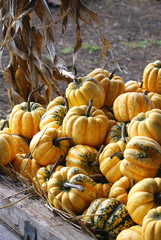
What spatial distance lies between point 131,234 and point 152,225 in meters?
0.14

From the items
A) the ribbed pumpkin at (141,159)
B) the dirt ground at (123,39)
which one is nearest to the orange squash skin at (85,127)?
the ribbed pumpkin at (141,159)

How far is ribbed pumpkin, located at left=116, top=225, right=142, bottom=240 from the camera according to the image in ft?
4.94

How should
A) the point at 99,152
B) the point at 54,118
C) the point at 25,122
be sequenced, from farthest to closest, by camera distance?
the point at 25,122, the point at 54,118, the point at 99,152

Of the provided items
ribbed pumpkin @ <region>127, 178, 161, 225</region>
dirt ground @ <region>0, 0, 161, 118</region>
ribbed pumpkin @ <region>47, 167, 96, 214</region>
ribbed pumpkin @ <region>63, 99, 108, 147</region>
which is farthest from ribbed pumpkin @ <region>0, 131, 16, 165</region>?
dirt ground @ <region>0, 0, 161, 118</region>

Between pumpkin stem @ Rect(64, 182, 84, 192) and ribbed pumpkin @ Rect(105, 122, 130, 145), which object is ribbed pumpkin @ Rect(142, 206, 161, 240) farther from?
ribbed pumpkin @ Rect(105, 122, 130, 145)

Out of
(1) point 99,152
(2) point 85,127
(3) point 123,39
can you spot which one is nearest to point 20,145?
(2) point 85,127

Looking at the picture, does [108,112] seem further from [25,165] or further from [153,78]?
[25,165]

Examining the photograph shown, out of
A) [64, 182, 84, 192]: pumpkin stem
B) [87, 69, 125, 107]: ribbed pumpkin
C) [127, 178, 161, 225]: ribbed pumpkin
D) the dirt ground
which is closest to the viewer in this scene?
[127, 178, 161, 225]: ribbed pumpkin

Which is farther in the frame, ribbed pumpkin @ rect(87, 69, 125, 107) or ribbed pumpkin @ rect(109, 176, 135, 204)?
ribbed pumpkin @ rect(87, 69, 125, 107)

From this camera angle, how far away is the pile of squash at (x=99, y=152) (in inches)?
64.9

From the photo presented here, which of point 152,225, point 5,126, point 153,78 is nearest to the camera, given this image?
point 152,225

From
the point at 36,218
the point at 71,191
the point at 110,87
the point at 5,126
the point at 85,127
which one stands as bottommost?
the point at 36,218

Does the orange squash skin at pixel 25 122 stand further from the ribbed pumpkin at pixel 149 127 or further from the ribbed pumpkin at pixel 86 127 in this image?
the ribbed pumpkin at pixel 149 127

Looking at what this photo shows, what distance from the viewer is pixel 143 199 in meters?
1.56
